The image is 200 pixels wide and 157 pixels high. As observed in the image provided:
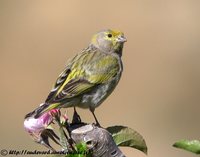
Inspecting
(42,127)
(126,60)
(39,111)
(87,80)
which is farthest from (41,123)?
(126,60)

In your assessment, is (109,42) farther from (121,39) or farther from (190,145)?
(190,145)

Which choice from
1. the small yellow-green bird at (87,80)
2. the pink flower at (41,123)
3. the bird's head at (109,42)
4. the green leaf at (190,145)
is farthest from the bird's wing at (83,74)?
the green leaf at (190,145)

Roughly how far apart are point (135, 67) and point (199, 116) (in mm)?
2747

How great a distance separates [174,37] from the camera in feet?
70.6

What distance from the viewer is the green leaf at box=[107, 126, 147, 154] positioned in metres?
5.07

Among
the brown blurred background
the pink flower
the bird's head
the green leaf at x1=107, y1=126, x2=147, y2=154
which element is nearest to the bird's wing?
the bird's head

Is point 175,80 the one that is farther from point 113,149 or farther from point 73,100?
point 113,149

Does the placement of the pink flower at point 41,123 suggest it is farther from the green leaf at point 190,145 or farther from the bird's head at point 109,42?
the bird's head at point 109,42

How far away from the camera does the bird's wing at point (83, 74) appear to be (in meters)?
6.77

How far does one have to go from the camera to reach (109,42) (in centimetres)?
778

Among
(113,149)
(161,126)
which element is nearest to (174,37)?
(161,126)

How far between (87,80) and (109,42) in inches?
32.7

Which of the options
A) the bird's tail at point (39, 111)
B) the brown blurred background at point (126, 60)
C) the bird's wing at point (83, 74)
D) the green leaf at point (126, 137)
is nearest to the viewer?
the green leaf at point (126, 137)

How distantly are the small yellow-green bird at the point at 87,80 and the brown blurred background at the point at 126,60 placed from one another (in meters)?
5.83
